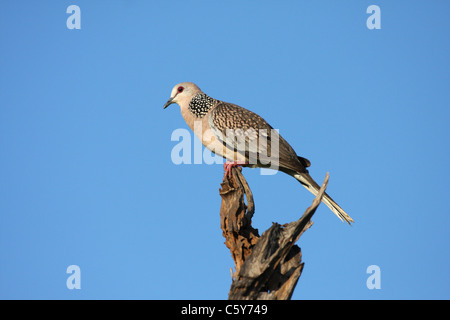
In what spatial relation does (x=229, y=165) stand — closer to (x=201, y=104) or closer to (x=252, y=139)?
(x=252, y=139)

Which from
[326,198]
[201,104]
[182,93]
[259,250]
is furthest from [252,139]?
[259,250]

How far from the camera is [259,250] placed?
6.57 metres

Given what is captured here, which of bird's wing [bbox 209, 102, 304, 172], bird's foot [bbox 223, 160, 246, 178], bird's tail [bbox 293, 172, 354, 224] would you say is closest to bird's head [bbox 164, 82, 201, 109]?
bird's wing [bbox 209, 102, 304, 172]

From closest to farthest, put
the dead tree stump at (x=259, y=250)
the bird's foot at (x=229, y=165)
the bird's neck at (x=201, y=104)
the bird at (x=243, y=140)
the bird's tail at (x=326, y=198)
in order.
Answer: the dead tree stump at (x=259, y=250) → the bird's tail at (x=326, y=198) → the bird's foot at (x=229, y=165) → the bird at (x=243, y=140) → the bird's neck at (x=201, y=104)

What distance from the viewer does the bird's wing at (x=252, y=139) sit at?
8.54 m

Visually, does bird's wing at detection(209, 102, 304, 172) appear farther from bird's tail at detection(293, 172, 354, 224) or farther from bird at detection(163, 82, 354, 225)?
bird's tail at detection(293, 172, 354, 224)

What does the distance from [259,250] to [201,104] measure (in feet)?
11.7

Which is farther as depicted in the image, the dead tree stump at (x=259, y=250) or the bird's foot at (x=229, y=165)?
the bird's foot at (x=229, y=165)

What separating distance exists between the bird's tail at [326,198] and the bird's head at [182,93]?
98.0 inches

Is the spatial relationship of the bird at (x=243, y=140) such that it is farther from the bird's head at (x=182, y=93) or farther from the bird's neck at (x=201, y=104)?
the bird's head at (x=182, y=93)

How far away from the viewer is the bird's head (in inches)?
375

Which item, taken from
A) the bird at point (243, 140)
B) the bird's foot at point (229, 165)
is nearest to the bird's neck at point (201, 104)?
the bird at point (243, 140)

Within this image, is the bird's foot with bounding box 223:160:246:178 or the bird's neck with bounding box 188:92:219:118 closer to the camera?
the bird's foot with bounding box 223:160:246:178

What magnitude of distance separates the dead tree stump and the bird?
111 cm
